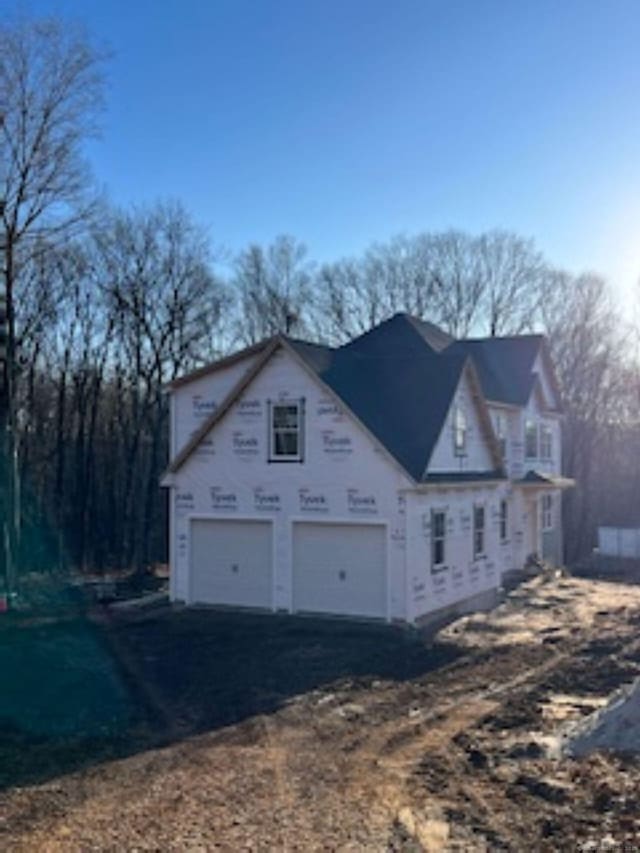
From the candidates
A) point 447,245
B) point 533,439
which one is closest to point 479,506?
point 533,439

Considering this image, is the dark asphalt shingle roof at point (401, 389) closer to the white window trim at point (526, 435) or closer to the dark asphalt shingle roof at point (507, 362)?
the dark asphalt shingle roof at point (507, 362)

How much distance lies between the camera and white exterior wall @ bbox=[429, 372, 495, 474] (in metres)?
20.1

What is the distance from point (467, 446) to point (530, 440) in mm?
9054

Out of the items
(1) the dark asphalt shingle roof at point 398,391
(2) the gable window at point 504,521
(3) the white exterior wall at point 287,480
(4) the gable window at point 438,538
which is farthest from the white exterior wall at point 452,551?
(2) the gable window at point 504,521

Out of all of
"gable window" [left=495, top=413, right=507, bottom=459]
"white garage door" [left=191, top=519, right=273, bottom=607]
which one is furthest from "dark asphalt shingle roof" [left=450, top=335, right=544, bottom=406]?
"white garage door" [left=191, top=519, right=273, bottom=607]

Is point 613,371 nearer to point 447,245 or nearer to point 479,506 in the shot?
point 447,245

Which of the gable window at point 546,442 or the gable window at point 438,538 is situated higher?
the gable window at point 546,442

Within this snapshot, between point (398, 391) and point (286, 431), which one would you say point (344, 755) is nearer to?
point (286, 431)

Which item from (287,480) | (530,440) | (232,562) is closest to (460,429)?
(287,480)

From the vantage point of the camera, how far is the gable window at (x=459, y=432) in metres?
21.1

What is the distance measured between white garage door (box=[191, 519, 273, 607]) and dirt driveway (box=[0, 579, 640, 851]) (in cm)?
230

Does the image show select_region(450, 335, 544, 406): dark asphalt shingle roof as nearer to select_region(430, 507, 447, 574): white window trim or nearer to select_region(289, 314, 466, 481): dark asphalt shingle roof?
select_region(289, 314, 466, 481): dark asphalt shingle roof

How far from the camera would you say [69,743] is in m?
10.3

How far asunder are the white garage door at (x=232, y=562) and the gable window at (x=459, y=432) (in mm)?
5017
